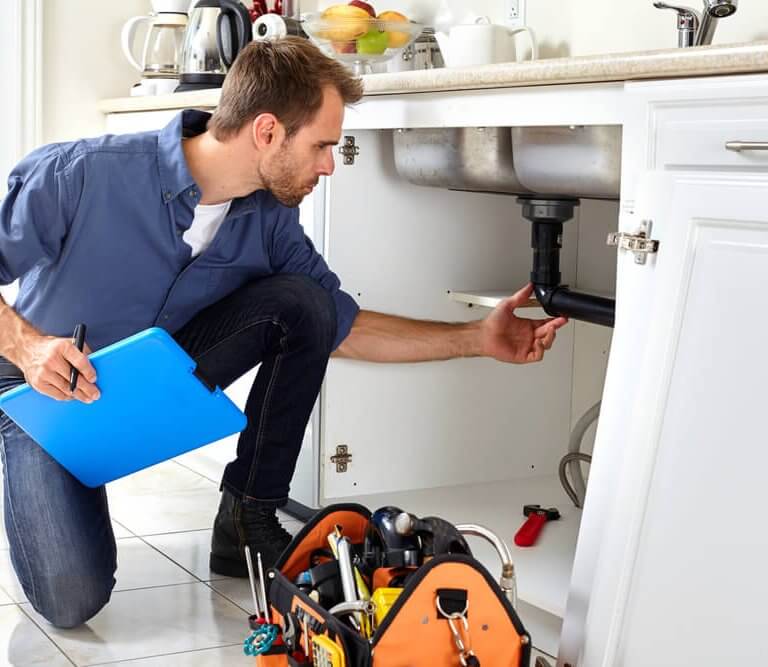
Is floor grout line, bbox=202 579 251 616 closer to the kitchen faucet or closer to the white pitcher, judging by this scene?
the white pitcher

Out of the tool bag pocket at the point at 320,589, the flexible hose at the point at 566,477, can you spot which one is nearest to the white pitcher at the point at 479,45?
the flexible hose at the point at 566,477

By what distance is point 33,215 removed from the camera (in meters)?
1.99

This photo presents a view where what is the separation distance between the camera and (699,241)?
1.53 meters

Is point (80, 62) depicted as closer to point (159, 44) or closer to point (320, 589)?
point (159, 44)

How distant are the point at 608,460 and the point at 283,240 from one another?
81cm

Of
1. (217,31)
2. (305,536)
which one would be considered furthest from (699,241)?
(217,31)

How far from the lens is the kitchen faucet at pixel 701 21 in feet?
6.66

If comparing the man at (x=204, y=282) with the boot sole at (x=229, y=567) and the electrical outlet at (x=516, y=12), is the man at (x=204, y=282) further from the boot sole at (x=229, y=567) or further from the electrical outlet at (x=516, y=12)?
the electrical outlet at (x=516, y=12)

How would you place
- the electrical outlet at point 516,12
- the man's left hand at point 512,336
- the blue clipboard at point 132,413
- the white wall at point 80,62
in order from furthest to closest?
the white wall at point 80,62
the electrical outlet at point 516,12
the man's left hand at point 512,336
the blue clipboard at point 132,413

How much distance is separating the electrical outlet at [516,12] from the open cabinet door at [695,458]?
126 cm

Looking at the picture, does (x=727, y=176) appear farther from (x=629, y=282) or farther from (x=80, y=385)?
(x=80, y=385)

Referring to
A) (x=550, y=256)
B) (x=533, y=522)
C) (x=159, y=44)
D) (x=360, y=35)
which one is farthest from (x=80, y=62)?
(x=533, y=522)

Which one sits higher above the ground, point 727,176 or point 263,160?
point 727,176

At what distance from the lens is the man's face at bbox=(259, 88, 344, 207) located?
2.08 meters
